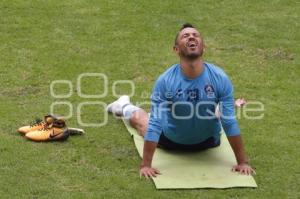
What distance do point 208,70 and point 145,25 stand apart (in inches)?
156

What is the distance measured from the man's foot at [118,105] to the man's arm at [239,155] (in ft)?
5.11

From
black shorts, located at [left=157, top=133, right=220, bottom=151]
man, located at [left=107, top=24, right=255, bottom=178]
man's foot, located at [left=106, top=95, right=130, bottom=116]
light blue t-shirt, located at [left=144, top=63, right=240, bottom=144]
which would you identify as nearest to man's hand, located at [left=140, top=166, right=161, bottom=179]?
man, located at [left=107, top=24, right=255, bottom=178]

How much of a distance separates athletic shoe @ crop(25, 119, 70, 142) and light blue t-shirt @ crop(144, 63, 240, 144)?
3.29ft

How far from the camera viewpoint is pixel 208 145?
6.30 meters

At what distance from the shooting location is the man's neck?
19.2ft

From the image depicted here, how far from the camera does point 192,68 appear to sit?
19.2 feet

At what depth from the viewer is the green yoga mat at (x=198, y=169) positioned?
5684 millimetres

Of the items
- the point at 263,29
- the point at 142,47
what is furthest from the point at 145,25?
the point at 263,29

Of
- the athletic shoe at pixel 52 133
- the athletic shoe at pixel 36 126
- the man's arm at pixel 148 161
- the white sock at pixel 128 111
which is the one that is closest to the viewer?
Result: the man's arm at pixel 148 161

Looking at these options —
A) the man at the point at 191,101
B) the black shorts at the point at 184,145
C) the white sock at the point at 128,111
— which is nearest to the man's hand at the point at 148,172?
the man at the point at 191,101

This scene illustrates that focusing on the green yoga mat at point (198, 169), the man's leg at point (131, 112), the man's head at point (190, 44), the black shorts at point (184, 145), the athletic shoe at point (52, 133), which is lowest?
the green yoga mat at point (198, 169)

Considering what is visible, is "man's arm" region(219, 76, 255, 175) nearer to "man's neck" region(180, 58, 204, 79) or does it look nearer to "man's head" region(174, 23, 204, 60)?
"man's neck" region(180, 58, 204, 79)

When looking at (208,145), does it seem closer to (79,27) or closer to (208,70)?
(208,70)

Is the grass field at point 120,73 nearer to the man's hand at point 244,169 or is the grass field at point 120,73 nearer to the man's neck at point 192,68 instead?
the man's hand at point 244,169
